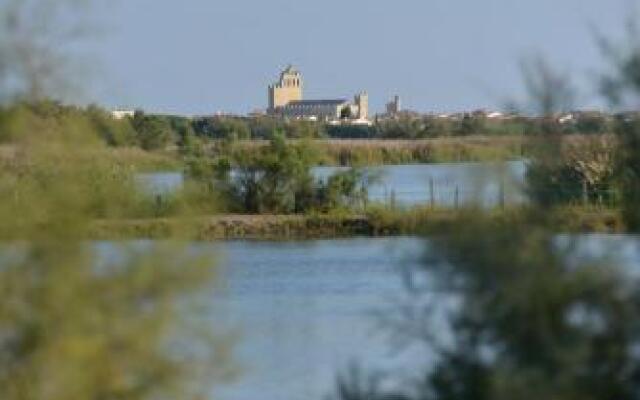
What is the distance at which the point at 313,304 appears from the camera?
94.2 feet

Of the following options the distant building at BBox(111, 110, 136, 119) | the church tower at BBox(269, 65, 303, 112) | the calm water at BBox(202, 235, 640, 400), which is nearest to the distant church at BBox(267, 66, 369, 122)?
the church tower at BBox(269, 65, 303, 112)

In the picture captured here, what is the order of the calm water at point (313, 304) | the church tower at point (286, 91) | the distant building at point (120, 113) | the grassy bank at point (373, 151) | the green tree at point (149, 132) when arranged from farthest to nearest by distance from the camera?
the church tower at point (286, 91)
the grassy bank at point (373, 151)
the green tree at point (149, 132)
the distant building at point (120, 113)
the calm water at point (313, 304)

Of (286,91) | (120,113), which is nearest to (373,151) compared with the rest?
(286,91)

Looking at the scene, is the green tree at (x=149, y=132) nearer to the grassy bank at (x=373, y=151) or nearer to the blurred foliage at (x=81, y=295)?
the blurred foliage at (x=81, y=295)

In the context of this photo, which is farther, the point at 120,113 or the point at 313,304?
the point at 313,304

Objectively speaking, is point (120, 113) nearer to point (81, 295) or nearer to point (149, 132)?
point (81, 295)

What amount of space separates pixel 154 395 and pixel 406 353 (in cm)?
283

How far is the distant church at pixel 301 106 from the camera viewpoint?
90375mm

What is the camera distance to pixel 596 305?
1109cm

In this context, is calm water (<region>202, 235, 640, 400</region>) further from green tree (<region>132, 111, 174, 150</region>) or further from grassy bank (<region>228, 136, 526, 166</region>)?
grassy bank (<region>228, 136, 526, 166</region>)

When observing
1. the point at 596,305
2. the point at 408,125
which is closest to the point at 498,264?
the point at 596,305

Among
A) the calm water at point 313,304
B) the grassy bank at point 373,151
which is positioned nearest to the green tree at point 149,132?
the calm water at point 313,304

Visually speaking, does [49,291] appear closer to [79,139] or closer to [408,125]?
[79,139]

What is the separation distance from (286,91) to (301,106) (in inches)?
395
